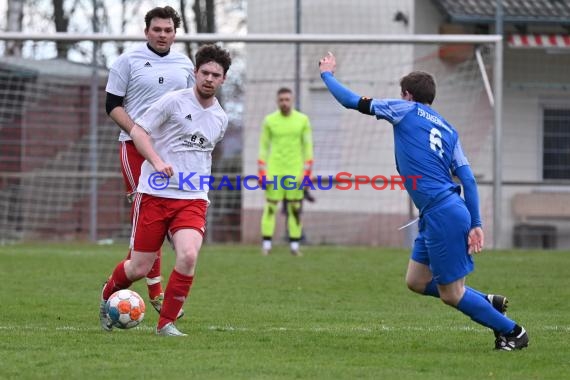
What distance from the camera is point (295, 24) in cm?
1916

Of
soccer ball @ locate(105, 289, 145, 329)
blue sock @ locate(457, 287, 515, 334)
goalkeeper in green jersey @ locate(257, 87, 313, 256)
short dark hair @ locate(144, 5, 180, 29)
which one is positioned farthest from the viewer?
goalkeeper in green jersey @ locate(257, 87, 313, 256)

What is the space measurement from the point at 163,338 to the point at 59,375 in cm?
146

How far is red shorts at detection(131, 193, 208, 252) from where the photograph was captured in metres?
7.51

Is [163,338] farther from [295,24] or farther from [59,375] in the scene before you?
[295,24]

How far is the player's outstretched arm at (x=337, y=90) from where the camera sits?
23.6 ft

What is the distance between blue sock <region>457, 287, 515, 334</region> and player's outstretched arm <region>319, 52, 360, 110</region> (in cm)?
132

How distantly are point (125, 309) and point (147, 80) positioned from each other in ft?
6.18

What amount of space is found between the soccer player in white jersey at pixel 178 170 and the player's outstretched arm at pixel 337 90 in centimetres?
64

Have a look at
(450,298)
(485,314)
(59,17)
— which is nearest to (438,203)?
(450,298)

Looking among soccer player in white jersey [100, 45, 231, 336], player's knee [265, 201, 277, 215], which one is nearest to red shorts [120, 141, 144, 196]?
soccer player in white jersey [100, 45, 231, 336]

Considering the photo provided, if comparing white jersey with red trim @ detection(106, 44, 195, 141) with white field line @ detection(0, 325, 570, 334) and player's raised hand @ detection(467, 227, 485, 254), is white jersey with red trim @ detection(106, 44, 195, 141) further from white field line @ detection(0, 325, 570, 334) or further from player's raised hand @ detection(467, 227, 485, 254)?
player's raised hand @ detection(467, 227, 485, 254)

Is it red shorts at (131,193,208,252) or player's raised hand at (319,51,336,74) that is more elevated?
player's raised hand at (319,51,336,74)

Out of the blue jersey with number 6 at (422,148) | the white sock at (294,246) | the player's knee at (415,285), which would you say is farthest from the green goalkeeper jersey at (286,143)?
the blue jersey with number 6 at (422,148)

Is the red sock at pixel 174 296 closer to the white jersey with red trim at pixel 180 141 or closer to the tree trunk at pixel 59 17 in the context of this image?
the white jersey with red trim at pixel 180 141
